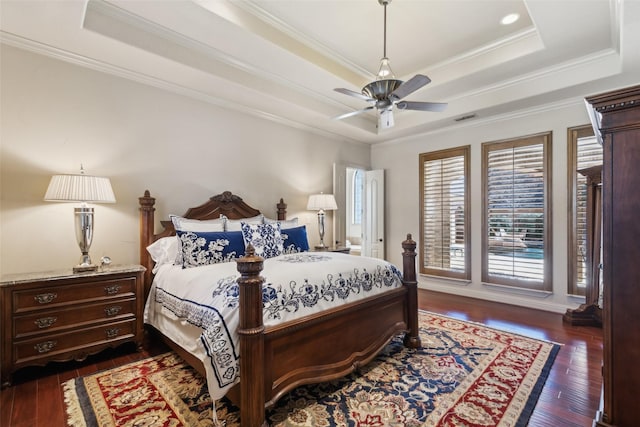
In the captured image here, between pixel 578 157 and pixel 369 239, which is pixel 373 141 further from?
pixel 578 157

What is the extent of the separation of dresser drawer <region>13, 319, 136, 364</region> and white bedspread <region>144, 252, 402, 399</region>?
0.86 feet

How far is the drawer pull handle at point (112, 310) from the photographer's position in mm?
2592

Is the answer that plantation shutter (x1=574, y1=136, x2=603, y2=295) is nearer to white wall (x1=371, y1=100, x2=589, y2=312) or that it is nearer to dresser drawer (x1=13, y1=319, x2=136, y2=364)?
white wall (x1=371, y1=100, x2=589, y2=312)

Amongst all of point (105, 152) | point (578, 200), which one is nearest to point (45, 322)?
point (105, 152)

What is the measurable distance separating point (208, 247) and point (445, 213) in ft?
12.5

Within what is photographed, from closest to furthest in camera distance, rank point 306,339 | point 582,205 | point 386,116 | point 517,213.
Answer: point 306,339 < point 386,116 < point 582,205 < point 517,213

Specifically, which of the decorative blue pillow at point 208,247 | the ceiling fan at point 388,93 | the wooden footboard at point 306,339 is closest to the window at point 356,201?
the ceiling fan at point 388,93

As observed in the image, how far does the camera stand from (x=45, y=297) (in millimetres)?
2324

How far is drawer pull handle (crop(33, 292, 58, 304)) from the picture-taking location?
7.54 feet

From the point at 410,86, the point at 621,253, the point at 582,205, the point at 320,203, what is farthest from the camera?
the point at 320,203

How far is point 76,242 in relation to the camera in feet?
9.31

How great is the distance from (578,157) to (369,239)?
330 cm

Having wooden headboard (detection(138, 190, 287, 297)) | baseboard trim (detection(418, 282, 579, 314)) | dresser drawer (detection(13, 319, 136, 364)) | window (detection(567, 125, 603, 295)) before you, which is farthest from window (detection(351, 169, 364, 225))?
dresser drawer (detection(13, 319, 136, 364))

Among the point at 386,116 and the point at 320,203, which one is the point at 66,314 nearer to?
the point at 320,203
